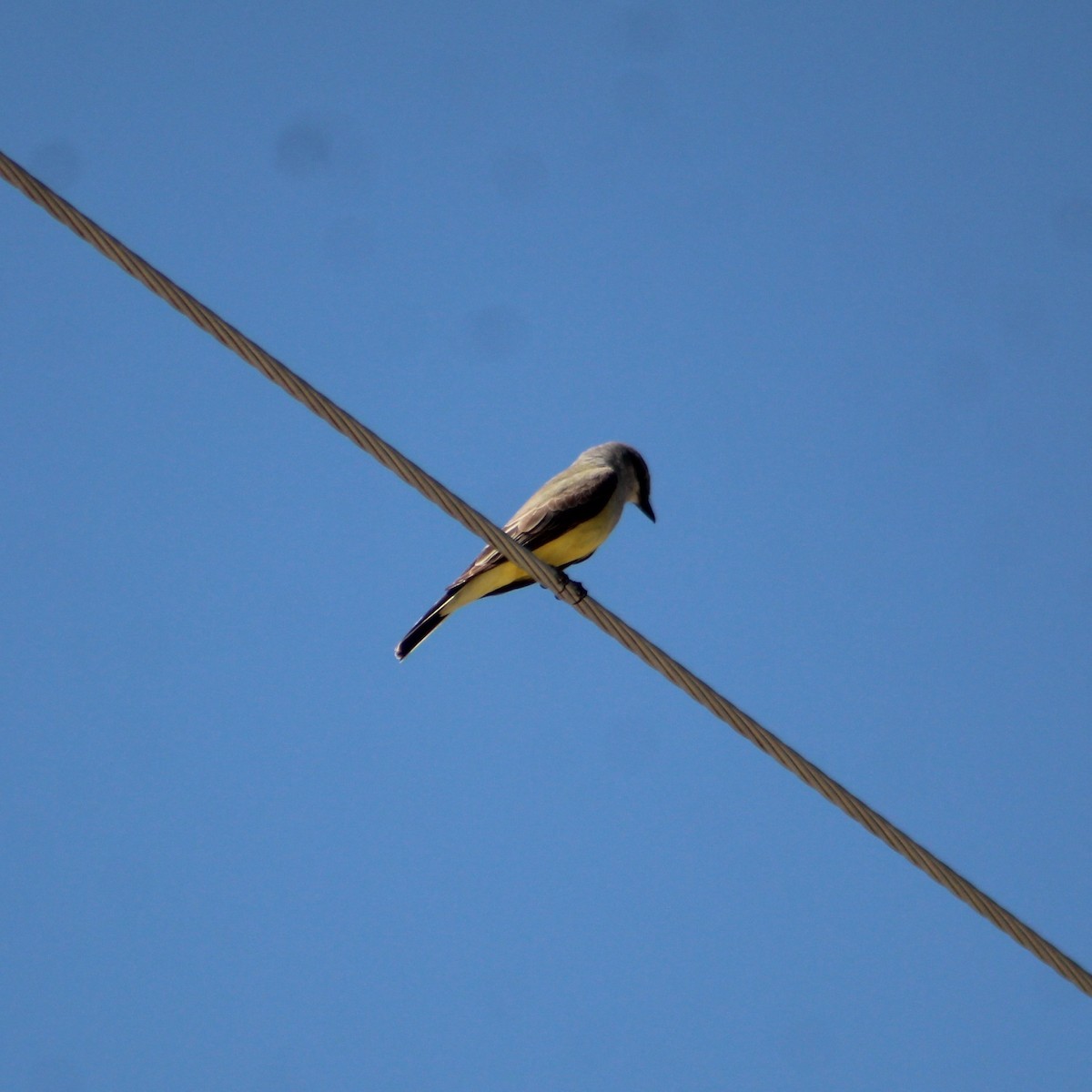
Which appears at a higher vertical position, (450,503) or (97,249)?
(450,503)

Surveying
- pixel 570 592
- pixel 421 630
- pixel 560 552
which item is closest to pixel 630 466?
pixel 560 552

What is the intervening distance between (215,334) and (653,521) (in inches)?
215

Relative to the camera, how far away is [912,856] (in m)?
4.62

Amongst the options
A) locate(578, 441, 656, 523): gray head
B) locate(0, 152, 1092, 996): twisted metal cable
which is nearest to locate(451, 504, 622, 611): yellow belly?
locate(578, 441, 656, 523): gray head

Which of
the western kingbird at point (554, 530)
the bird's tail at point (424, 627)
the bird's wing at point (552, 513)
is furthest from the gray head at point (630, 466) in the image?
the bird's tail at point (424, 627)

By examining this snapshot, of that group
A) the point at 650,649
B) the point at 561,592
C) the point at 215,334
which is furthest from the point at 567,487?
the point at 215,334

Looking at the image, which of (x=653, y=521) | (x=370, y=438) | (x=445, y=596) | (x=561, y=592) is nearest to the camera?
(x=370, y=438)

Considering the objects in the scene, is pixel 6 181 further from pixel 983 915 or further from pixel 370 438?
pixel 983 915

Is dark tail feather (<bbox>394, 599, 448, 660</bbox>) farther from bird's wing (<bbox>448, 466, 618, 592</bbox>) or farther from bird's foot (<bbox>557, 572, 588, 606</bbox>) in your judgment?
bird's foot (<bbox>557, 572, 588, 606</bbox>)

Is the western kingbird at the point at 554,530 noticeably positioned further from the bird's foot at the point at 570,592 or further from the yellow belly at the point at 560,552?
the bird's foot at the point at 570,592

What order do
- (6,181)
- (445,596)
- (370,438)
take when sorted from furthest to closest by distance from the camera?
(445,596), (370,438), (6,181)

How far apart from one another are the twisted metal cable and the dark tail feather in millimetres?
2117

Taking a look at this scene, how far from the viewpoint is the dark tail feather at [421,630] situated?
23.6 ft

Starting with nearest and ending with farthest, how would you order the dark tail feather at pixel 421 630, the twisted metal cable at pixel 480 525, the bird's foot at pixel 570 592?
the twisted metal cable at pixel 480 525 < the bird's foot at pixel 570 592 < the dark tail feather at pixel 421 630
